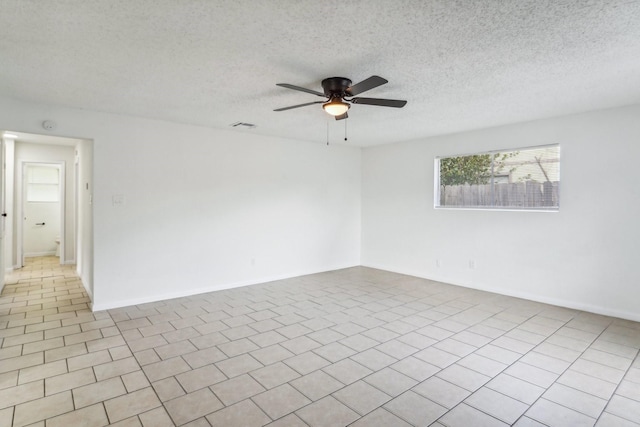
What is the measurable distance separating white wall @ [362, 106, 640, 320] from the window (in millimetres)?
122

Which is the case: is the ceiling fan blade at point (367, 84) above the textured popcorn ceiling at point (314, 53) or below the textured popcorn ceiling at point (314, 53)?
below

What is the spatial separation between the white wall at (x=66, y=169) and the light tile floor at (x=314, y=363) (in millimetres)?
2660

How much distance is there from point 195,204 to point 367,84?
3.12 meters

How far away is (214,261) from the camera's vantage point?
489 centimetres

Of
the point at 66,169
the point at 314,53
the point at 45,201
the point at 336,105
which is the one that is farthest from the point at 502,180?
the point at 45,201

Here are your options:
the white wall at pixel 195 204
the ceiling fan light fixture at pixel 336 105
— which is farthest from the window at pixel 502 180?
the ceiling fan light fixture at pixel 336 105

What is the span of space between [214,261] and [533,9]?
4.43m

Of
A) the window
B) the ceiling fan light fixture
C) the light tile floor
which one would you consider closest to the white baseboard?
the light tile floor

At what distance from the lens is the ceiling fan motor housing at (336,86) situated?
280 cm

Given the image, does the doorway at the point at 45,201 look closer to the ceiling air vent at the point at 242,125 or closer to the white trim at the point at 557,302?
the ceiling air vent at the point at 242,125

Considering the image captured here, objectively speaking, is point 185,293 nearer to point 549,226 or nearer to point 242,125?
point 242,125

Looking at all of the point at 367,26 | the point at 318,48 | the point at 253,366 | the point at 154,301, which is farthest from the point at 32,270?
the point at 367,26

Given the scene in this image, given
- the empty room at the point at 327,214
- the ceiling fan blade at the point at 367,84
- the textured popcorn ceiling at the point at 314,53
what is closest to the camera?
the textured popcorn ceiling at the point at 314,53

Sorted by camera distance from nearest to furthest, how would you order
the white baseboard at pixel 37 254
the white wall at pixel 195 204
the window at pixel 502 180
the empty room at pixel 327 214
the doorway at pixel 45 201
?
the empty room at pixel 327 214 → the white wall at pixel 195 204 → the window at pixel 502 180 → the doorway at pixel 45 201 → the white baseboard at pixel 37 254
